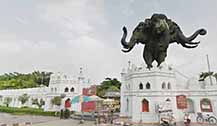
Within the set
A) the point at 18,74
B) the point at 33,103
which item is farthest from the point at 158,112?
the point at 18,74

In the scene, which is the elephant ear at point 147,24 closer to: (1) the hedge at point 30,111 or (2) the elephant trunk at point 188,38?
(2) the elephant trunk at point 188,38

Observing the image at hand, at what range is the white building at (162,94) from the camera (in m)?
20.9

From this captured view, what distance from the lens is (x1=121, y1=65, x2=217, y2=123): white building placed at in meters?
20.9

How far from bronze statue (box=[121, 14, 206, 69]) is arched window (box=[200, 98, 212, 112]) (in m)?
5.63

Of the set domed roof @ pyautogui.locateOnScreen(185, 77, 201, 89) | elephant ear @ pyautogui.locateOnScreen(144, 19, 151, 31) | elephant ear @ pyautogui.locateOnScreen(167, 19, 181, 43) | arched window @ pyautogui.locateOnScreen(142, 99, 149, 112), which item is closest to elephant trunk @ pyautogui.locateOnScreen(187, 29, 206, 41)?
elephant ear @ pyautogui.locateOnScreen(167, 19, 181, 43)

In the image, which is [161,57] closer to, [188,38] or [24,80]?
[188,38]

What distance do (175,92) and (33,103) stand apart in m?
30.7

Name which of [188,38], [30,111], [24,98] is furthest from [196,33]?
[24,98]

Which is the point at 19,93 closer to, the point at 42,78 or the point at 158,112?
the point at 42,78

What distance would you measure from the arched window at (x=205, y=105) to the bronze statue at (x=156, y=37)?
5631mm

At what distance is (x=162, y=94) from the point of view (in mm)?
21500

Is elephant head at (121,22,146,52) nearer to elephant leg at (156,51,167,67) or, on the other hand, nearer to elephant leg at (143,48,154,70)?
elephant leg at (143,48,154,70)

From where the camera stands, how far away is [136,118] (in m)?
→ 21.4

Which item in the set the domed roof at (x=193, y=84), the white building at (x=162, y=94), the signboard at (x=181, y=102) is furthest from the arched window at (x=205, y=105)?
the signboard at (x=181, y=102)
